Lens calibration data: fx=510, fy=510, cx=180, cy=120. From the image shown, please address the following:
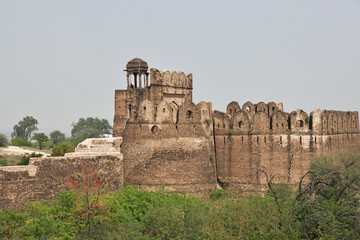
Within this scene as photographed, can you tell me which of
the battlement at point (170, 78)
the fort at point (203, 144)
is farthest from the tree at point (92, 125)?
the fort at point (203, 144)

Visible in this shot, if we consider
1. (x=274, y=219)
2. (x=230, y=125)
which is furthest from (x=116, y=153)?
(x=274, y=219)

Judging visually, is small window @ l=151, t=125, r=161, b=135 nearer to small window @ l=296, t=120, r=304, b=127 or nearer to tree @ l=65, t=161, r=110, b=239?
tree @ l=65, t=161, r=110, b=239

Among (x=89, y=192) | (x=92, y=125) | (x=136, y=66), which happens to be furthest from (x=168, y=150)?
(x=92, y=125)

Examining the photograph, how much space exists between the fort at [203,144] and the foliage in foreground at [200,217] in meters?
3.12

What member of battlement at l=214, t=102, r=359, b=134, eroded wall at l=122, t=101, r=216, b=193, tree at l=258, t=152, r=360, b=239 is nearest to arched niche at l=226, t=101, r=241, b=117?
battlement at l=214, t=102, r=359, b=134

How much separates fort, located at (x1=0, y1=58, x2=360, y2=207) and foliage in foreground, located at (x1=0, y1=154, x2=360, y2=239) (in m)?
3.12

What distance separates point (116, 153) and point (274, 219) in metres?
8.98

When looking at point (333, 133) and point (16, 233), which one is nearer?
point (16, 233)

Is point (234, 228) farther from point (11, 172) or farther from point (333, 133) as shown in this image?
point (333, 133)

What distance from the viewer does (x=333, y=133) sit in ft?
100

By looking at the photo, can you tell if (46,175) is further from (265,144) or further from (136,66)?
(265,144)

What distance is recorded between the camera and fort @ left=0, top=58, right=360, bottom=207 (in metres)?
26.5

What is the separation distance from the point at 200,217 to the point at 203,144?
20.7 feet

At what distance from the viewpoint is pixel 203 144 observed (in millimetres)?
27109
